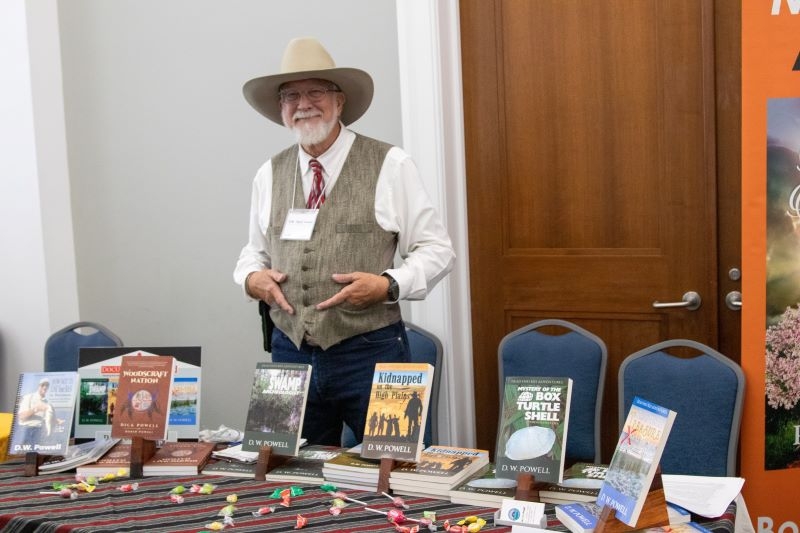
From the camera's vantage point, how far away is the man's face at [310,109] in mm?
2594

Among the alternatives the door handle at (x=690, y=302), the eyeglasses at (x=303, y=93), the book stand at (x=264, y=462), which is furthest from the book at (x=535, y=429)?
the door handle at (x=690, y=302)

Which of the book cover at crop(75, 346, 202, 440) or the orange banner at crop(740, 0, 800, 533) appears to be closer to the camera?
the book cover at crop(75, 346, 202, 440)

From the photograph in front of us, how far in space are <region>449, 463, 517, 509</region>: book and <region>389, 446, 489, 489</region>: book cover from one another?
3 centimetres

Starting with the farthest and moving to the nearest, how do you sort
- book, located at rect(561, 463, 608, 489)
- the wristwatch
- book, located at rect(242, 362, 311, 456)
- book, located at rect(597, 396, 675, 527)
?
the wristwatch → book, located at rect(242, 362, 311, 456) → book, located at rect(561, 463, 608, 489) → book, located at rect(597, 396, 675, 527)

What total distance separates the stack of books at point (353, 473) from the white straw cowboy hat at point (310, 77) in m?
1.10

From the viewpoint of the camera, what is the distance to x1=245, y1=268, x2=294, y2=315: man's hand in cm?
251

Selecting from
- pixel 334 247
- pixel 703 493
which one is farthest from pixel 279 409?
pixel 703 493

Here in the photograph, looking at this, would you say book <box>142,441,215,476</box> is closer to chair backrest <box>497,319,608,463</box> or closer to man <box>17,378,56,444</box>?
man <box>17,378,56,444</box>

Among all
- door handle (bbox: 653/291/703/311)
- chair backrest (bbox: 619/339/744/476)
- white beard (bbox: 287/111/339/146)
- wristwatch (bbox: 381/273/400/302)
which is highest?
white beard (bbox: 287/111/339/146)

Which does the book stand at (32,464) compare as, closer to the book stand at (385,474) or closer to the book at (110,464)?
the book at (110,464)

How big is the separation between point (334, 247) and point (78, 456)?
0.85m

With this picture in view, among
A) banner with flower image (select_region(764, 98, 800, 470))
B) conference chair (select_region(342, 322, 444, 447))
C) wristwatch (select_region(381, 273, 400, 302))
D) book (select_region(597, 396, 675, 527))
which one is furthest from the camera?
conference chair (select_region(342, 322, 444, 447))

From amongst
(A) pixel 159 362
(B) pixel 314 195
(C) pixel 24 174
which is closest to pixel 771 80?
(B) pixel 314 195

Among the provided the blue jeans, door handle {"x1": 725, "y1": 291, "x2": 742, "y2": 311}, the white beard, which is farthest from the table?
door handle {"x1": 725, "y1": 291, "x2": 742, "y2": 311}
